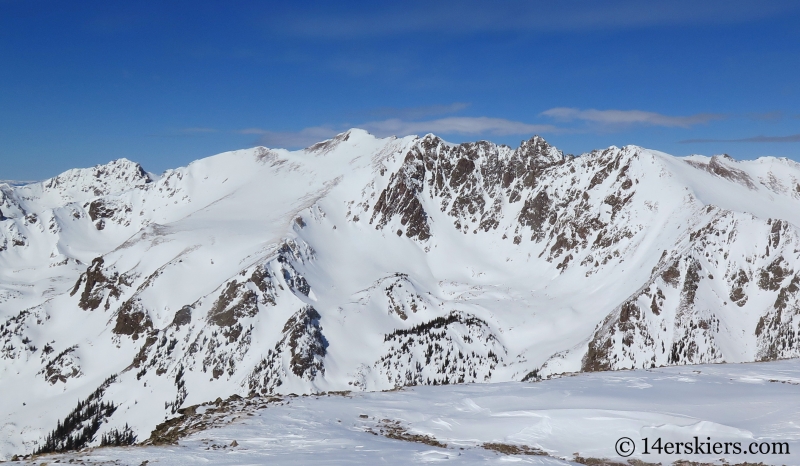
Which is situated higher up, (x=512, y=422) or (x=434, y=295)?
(x=434, y=295)

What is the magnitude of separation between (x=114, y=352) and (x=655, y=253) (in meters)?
154

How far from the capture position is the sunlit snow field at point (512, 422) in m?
18.5

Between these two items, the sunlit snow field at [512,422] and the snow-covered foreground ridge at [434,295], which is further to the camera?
the snow-covered foreground ridge at [434,295]

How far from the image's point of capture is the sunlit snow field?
18.5m

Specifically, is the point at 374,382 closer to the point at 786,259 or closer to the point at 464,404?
the point at 786,259

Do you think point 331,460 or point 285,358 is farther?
point 285,358

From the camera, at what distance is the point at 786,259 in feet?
340

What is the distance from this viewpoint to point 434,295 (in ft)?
539

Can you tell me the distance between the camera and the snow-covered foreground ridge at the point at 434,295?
105812mm

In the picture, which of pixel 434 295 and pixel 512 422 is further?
pixel 434 295

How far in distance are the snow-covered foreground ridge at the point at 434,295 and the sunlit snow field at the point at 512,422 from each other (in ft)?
261

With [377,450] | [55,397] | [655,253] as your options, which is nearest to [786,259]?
[655,253]

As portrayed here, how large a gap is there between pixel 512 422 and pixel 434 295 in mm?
142415

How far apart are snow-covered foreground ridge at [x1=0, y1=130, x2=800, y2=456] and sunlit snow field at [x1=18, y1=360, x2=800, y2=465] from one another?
7948cm
